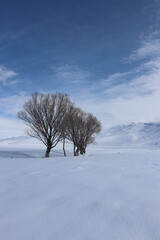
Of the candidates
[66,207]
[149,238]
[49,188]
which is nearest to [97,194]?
[66,207]

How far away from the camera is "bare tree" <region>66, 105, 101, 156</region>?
27828 mm

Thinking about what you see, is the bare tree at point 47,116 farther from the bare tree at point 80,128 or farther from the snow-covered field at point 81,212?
the snow-covered field at point 81,212

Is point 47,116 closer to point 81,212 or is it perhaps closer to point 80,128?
point 80,128

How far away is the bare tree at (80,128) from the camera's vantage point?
27.8 meters

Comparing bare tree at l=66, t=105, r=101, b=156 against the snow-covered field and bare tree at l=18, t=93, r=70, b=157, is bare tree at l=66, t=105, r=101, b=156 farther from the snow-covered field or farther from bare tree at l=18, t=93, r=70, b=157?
the snow-covered field

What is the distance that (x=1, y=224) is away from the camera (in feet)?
9.45

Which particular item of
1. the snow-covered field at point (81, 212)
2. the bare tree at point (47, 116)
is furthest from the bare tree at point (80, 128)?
the snow-covered field at point (81, 212)

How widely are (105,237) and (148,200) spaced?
1.69m

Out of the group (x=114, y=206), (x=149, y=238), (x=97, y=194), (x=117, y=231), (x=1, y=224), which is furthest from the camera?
(x=97, y=194)

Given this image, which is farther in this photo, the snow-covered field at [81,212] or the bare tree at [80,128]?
the bare tree at [80,128]

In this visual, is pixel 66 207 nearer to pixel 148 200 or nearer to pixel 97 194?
pixel 97 194

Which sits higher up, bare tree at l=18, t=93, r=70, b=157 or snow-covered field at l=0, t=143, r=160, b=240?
bare tree at l=18, t=93, r=70, b=157

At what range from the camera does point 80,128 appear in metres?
29.4

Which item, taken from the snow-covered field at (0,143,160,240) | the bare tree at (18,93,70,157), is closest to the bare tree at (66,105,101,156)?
the bare tree at (18,93,70,157)
